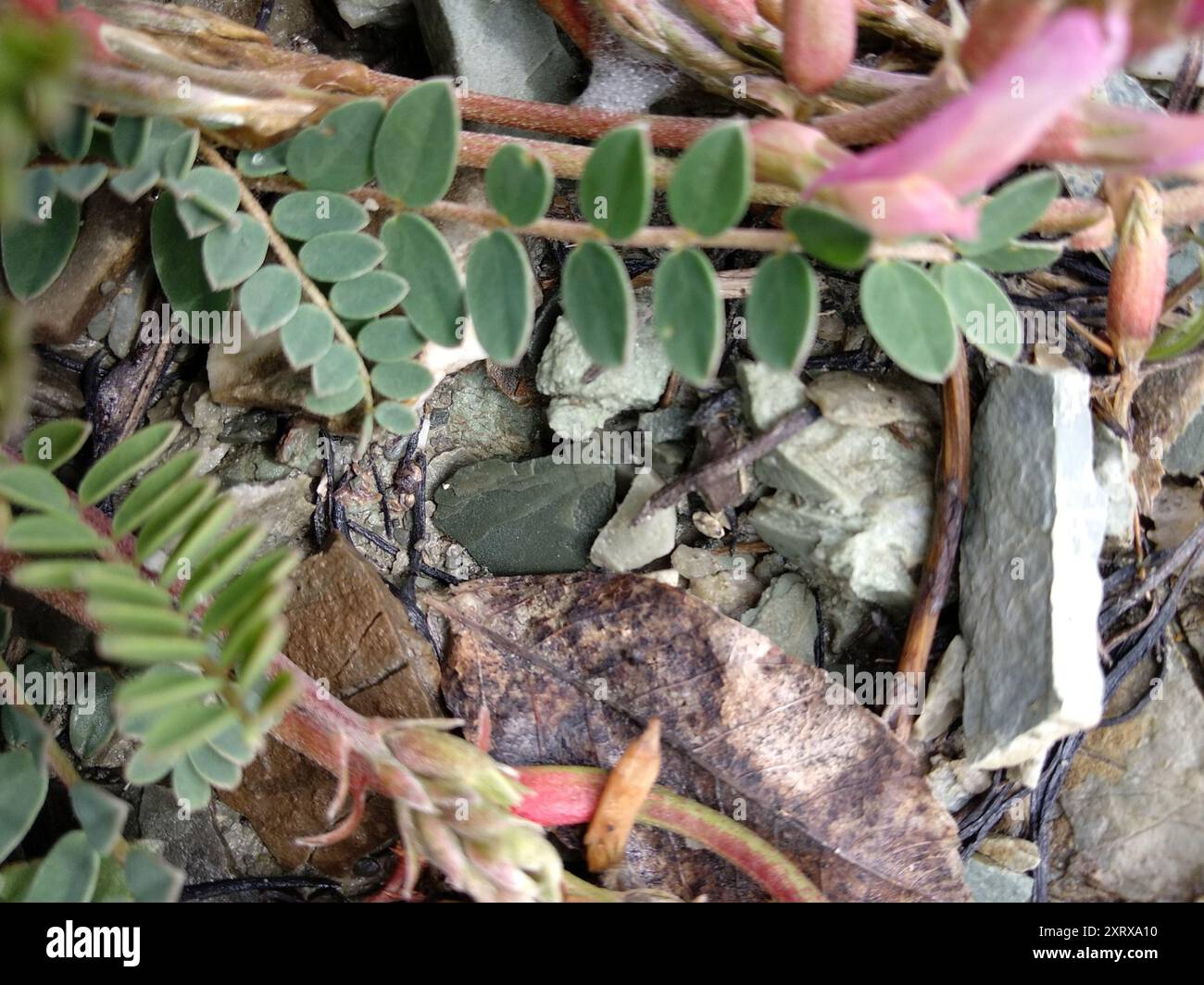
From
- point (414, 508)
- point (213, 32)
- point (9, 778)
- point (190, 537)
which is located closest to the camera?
point (190, 537)

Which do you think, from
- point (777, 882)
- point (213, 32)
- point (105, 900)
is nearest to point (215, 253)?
point (213, 32)

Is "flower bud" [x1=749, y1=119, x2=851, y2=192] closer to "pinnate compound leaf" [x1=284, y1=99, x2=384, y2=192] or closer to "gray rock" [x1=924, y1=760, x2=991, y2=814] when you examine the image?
"pinnate compound leaf" [x1=284, y1=99, x2=384, y2=192]

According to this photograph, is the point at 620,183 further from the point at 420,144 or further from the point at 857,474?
the point at 857,474

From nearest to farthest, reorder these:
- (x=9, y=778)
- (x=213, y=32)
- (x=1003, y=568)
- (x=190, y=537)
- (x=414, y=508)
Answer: (x=190, y=537), (x=9, y=778), (x=213, y=32), (x=1003, y=568), (x=414, y=508)

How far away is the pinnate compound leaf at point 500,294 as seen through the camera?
1112 millimetres

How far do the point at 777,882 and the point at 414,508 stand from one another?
2.64 feet

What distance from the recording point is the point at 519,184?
1124 mm

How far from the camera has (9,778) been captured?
1133 millimetres

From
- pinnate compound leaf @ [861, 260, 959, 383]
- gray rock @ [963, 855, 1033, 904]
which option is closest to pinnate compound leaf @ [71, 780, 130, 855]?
pinnate compound leaf @ [861, 260, 959, 383]

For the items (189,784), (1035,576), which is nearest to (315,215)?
(189,784)

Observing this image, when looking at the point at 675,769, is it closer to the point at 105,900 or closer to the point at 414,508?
the point at 414,508

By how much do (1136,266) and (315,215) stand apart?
1.14m
